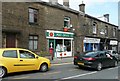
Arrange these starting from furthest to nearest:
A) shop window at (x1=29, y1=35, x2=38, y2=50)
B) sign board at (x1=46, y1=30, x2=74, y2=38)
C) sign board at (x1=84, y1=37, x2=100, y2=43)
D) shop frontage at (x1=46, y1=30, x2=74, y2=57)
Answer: sign board at (x1=84, y1=37, x2=100, y2=43)
shop frontage at (x1=46, y1=30, x2=74, y2=57)
sign board at (x1=46, y1=30, x2=74, y2=38)
shop window at (x1=29, y1=35, x2=38, y2=50)

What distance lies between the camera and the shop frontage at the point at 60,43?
78.5 feet

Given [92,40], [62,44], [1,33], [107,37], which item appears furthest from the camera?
[107,37]

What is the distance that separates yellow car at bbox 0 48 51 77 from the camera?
35.7ft

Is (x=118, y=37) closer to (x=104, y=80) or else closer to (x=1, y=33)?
(x=1, y=33)

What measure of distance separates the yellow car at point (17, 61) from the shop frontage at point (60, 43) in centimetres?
1035

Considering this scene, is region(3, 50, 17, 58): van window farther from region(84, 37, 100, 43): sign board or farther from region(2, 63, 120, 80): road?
region(84, 37, 100, 43): sign board

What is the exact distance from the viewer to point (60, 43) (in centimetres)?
2589

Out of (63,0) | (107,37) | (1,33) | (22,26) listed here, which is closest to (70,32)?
(63,0)

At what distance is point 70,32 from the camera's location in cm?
2727

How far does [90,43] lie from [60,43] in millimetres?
8149

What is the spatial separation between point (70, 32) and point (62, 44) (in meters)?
2.25

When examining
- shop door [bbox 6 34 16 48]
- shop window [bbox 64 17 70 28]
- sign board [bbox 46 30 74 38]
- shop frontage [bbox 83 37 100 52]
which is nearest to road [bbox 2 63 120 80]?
shop door [bbox 6 34 16 48]

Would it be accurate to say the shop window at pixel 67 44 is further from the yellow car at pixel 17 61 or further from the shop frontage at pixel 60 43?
the yellow car at pixel 17 61

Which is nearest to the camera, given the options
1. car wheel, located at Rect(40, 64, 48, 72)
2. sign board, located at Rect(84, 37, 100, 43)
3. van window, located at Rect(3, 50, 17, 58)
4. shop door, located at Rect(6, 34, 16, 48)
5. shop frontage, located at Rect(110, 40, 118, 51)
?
van window, located at Rect(3, 50, 17, 58)
